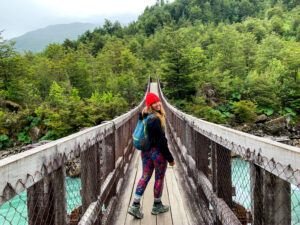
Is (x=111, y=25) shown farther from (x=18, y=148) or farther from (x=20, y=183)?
(x=20, y=183)

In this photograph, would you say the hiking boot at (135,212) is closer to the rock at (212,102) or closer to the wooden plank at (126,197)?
the wooden plank at (126,197)

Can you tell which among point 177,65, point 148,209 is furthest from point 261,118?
point 148,209

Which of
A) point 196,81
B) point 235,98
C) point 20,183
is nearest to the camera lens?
point 20,183

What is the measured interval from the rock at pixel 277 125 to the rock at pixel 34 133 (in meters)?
21.9

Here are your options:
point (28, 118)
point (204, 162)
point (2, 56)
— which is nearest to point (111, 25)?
point (2, 56)

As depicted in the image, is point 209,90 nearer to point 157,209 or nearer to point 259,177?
point 157,209

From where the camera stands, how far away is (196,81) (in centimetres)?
2286

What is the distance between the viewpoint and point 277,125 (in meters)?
20.9

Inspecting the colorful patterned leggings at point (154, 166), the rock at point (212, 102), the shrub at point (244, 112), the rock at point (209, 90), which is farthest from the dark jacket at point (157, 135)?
the rock at point (209, 90)

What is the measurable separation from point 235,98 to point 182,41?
887 centimetres

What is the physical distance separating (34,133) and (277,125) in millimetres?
23440

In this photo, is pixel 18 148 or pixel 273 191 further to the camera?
pixel 18 148

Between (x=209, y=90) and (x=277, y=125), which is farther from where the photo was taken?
(x=209, y=90)

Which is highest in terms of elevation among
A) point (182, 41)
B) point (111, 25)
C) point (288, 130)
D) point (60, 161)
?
point (111, 25)
